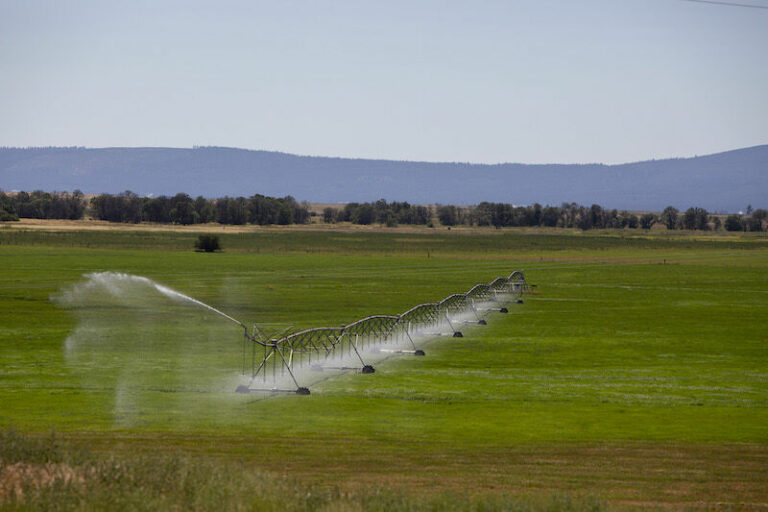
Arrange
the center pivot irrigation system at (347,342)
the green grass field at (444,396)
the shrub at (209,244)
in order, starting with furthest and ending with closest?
the shrub at (209,244)
the center pivot irrigation system at (347,342)
the green grass field at (444,396)

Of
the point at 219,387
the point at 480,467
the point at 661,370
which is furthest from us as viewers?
the point at 661,370

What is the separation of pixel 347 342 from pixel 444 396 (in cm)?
1464

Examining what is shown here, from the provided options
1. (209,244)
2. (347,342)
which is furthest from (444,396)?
(209,244)

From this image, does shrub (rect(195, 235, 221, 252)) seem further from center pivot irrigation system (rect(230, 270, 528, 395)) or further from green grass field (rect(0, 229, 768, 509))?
center pivot irrigation system (rect(230, 270, 528, 395))

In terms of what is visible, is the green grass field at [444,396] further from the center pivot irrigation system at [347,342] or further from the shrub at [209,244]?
the shrub at [209,244]

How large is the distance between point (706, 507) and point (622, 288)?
71.4 metres

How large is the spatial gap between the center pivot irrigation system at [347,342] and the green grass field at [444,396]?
1.15 metres

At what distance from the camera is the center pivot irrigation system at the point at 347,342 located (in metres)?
35.4

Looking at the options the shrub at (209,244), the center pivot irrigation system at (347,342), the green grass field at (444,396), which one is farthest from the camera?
the shrub at (209,244)

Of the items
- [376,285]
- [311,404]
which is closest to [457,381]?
[311,404]

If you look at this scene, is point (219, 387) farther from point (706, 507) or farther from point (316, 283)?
point (316, 283)

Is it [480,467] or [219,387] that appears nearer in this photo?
[480,467]

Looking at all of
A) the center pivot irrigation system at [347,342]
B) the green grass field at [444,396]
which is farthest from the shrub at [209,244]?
the center pivot irrigation system at [347,342]

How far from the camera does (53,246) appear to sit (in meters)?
153
